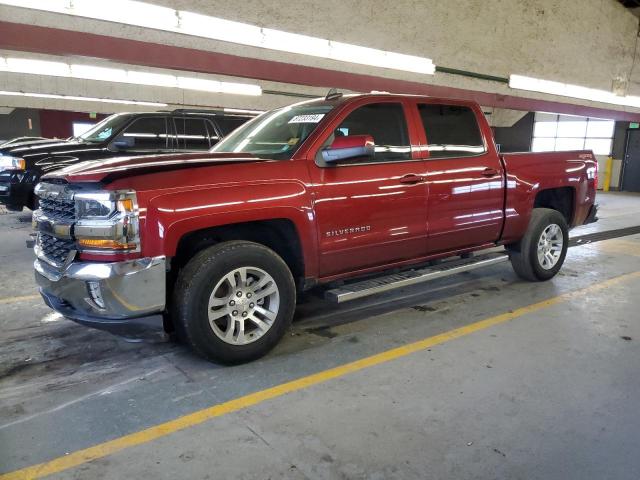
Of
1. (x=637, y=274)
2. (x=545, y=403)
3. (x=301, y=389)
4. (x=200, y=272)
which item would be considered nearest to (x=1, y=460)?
(x=200, y=272)

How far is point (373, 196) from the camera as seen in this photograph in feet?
12.9

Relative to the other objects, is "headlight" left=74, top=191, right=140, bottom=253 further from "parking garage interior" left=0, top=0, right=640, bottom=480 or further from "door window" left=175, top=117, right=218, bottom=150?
"door window" left=175, top=117, right=218, bottom=150

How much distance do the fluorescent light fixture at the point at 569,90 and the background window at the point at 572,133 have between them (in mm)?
5364

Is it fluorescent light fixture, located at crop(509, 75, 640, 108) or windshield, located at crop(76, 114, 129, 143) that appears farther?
fluorescent light fixture, located at crop(509, 75, 640, 108)

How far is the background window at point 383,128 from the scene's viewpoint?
4.07 metres

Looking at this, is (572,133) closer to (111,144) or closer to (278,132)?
(111,144)

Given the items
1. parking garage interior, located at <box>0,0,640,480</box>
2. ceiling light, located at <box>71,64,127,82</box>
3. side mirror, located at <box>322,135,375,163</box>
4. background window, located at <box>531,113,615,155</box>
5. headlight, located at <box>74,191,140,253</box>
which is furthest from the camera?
background window, located at <box>531,113,615,155</box>

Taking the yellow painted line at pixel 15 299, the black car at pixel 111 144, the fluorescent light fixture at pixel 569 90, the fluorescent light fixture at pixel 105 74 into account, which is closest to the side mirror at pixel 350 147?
the yellow painted line at pixel 15 299

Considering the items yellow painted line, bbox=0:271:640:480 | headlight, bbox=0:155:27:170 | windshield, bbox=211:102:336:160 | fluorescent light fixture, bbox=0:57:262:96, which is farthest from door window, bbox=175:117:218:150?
fluorescent light fixture, bbox=0:57:262:96

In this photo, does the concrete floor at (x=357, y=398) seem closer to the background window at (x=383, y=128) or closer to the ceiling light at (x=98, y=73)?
the background window at (x=383, y=128)

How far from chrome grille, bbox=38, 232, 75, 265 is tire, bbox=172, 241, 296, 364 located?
742 millimetres

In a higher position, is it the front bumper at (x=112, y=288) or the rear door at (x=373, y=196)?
the rear door at (x=373, y=196)

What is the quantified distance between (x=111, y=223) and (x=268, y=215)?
0.99 meters

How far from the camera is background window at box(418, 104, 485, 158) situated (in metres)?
4.45
